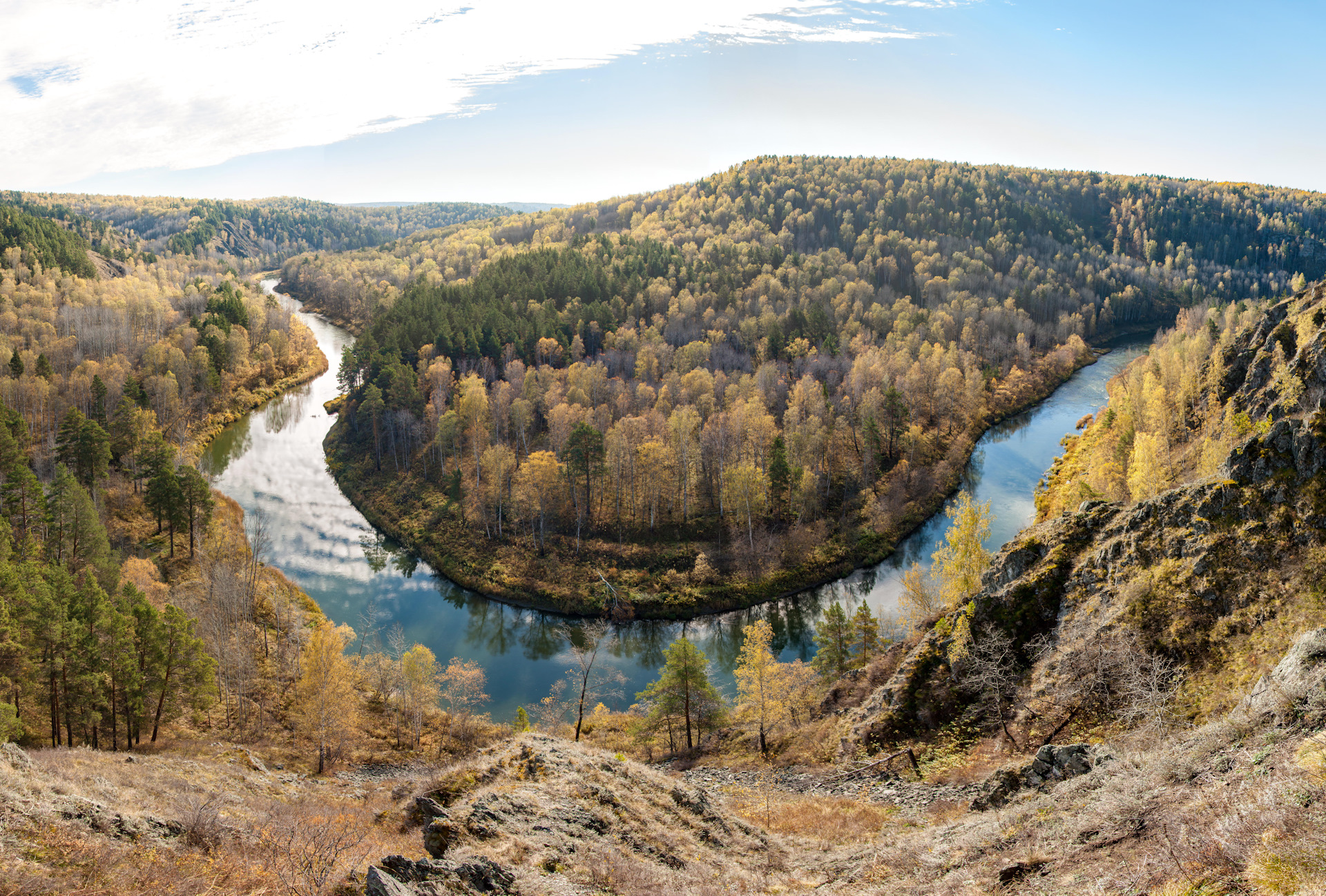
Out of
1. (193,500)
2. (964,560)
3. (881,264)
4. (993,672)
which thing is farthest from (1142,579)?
(881,264)

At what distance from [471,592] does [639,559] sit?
51.2 feet

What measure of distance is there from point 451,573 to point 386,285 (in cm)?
11619

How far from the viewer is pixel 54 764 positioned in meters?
19.8

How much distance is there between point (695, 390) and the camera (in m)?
83.6

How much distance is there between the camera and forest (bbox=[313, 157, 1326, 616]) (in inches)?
2438

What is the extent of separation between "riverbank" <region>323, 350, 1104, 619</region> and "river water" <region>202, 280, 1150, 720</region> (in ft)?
3.59

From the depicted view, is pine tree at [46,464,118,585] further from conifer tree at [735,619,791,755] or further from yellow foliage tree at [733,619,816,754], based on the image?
conifer tree at [735,619,791,755]

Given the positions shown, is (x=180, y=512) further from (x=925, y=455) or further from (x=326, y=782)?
(x=925, y=455)

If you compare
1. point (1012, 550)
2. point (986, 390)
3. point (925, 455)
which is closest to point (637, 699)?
point (1012, 550)

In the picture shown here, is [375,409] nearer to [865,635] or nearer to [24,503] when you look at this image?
[24,503]

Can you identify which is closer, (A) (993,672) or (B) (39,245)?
(A) (993,672)

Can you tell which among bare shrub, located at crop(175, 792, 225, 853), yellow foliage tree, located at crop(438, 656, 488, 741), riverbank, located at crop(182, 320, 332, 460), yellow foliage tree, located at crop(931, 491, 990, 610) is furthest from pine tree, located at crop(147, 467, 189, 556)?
yellow foliage tree, located at crop(931, 491, 990, 610)

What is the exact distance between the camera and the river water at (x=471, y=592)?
5184 centimetres

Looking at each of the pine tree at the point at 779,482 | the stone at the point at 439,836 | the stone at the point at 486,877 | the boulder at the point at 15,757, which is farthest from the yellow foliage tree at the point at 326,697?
the pine tree at the point at 779,482
